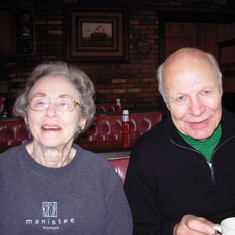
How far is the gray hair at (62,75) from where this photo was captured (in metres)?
1.33

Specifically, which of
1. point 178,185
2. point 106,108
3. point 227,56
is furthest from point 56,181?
point 227,56

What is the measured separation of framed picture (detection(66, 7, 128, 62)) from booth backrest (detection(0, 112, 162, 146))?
2.50 meters

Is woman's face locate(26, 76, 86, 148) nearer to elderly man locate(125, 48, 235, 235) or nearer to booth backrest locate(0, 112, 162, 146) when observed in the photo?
elderly man locate(125, 48, 235, 235)

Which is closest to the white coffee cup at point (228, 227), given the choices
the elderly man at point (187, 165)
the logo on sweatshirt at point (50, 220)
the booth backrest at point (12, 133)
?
the elderly man at point (187, 165)

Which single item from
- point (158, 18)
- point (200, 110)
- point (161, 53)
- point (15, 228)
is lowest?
point (15, 228)

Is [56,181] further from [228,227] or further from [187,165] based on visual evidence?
[228,227]

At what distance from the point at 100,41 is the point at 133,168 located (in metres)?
4.52

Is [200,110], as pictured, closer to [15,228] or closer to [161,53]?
[15,228]

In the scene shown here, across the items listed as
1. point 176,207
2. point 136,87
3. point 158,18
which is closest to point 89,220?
point 176,207

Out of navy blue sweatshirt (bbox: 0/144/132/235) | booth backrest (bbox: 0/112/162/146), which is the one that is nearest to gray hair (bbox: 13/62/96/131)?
navy blue sweatshirt (bbox: 0/144/132/235)

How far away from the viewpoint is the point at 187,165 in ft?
4.13

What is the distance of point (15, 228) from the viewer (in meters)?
1.14

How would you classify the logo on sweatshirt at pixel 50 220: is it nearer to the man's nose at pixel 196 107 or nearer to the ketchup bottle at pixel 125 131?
the man's nose at pixel 196 107

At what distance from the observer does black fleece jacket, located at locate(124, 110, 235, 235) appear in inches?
48.5
